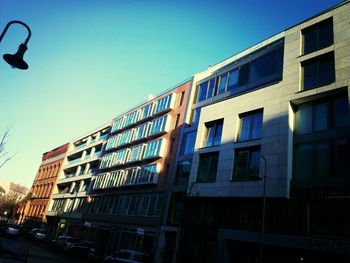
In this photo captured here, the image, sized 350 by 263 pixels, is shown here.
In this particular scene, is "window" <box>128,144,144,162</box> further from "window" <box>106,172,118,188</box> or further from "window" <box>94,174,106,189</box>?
"window" <box>94,174,106,189</box>

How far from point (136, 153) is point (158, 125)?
5.12 metres

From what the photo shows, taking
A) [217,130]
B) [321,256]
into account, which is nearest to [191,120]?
[217,130]

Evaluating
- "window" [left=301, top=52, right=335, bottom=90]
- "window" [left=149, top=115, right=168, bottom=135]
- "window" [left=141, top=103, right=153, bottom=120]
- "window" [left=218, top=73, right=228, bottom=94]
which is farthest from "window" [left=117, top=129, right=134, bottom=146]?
"window" [left=301, top=52, right=335, bottom=90]

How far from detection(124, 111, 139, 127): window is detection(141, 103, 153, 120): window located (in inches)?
56.9

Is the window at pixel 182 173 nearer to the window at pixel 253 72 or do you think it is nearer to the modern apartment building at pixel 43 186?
the window at pixel 253 72

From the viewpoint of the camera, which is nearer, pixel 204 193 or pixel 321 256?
pixel 321 256

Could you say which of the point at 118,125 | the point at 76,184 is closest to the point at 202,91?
the point at 118,125

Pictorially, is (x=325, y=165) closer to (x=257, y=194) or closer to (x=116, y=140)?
(x=257, y=194)

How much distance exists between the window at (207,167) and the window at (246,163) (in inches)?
91.4

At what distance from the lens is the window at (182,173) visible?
106 ft

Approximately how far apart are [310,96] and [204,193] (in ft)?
36.7

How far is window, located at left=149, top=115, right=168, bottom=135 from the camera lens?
3965 cm

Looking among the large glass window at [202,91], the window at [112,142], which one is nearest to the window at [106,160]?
the window at [112,142]

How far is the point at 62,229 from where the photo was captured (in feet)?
185
